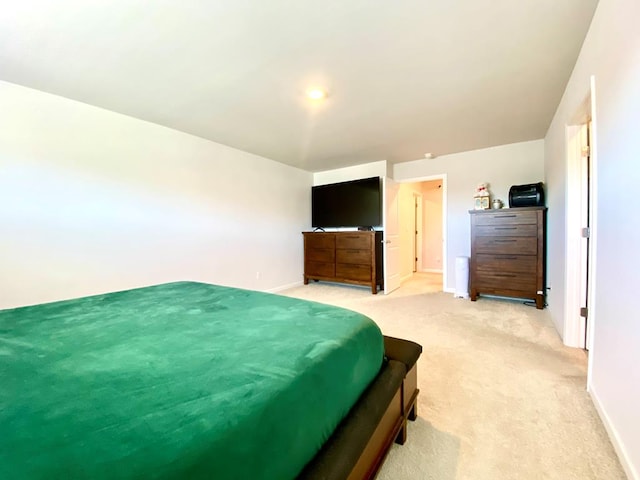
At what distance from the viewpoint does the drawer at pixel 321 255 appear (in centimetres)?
489

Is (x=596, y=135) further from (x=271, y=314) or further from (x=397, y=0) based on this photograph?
(x=271, y=314)

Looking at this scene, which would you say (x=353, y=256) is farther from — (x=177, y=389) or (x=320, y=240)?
(x=177, y=389)

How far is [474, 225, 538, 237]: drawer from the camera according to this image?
3428 millimetres

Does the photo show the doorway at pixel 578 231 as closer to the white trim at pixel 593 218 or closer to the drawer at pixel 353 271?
the white trim at pixel 593 218

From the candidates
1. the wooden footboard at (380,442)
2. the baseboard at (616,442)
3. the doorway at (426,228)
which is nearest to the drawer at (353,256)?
the doorway at (426,228)

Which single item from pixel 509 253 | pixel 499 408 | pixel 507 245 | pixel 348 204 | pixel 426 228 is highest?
pixel 348 204

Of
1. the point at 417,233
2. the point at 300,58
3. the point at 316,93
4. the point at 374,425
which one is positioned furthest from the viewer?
the point at 417,233

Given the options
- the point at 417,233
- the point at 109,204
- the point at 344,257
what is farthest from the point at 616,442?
the point at 417,233

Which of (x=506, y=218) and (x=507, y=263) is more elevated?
(x=506, y=218)

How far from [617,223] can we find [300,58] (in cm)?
205

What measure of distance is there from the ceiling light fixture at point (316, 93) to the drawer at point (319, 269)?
297 cm

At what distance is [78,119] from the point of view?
8.33 ft

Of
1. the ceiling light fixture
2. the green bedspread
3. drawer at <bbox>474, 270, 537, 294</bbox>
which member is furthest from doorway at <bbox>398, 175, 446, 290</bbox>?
the green bedspread

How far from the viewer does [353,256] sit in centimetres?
466
